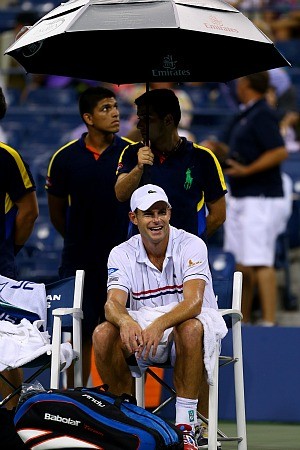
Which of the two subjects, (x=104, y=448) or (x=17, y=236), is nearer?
(x=104, y=448)

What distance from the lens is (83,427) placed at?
5.56 meters

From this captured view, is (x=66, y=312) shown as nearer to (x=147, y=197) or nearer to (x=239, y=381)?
(x=147, y=197)

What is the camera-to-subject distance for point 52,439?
5566mm

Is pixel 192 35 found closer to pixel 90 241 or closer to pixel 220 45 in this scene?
pixel 220 45

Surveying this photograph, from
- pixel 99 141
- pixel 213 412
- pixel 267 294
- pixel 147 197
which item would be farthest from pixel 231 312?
pixel 267 294

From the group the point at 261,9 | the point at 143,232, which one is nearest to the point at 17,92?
the point at 261,9

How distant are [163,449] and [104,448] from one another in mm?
263

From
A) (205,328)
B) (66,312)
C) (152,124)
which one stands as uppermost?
(152,124)

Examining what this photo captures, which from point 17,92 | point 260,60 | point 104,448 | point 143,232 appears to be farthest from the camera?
point 17,92

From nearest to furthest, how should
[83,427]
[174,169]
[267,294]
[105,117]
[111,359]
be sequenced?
[83,427]
[111,359]
[174,169]
[105,117]
[267,294]

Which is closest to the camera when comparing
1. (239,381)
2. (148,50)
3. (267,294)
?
(239,381)

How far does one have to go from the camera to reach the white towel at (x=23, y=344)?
6133 millimetres

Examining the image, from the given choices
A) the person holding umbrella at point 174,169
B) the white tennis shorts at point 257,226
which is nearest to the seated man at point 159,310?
the person holding umbrella at point 174,169

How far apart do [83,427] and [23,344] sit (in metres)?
0.80
